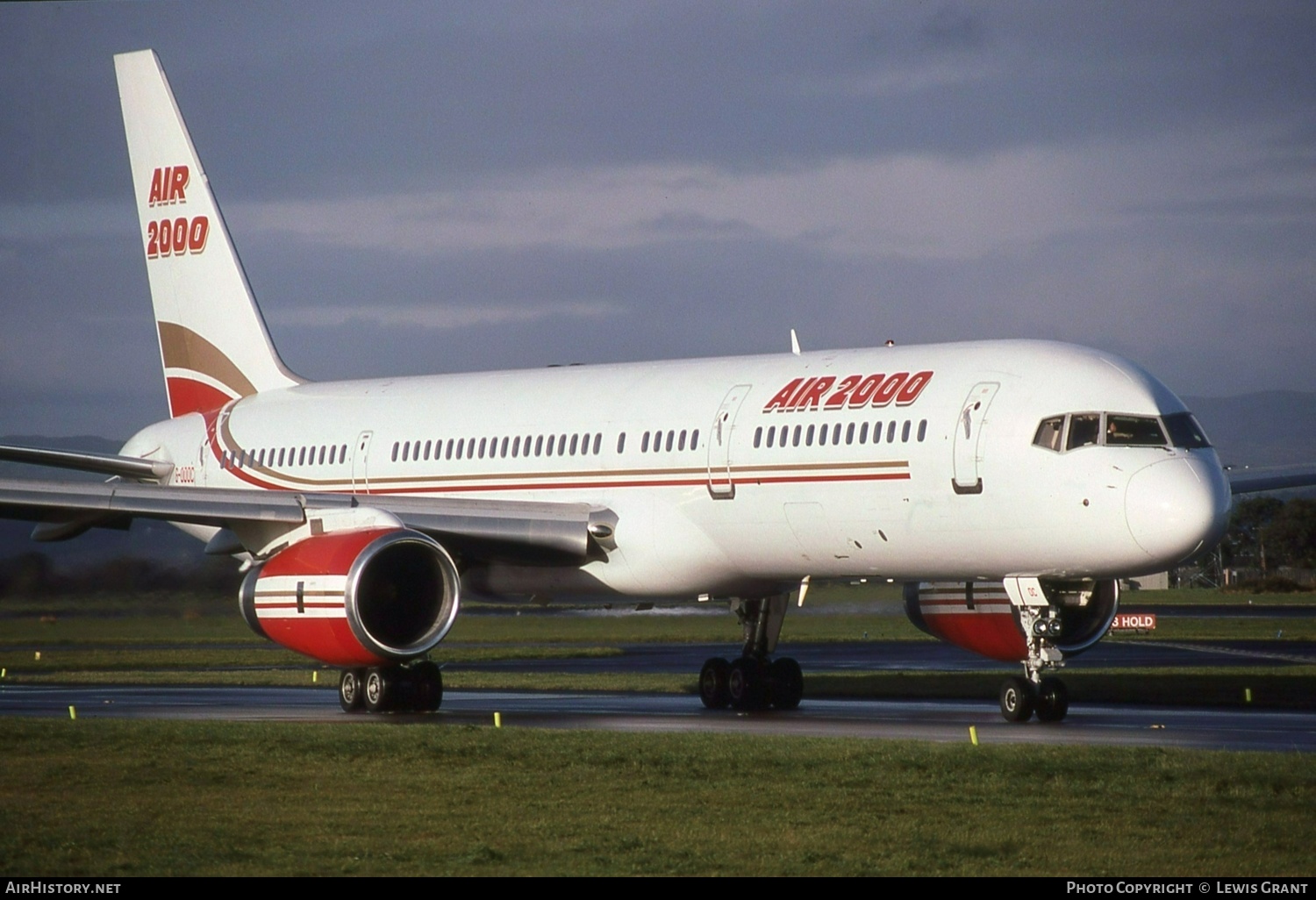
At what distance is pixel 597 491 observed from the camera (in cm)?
2677

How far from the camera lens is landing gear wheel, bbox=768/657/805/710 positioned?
88.5 ft

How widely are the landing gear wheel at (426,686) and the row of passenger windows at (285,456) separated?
5692 millimetres

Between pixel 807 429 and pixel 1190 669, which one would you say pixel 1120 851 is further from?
pixel 1190 669

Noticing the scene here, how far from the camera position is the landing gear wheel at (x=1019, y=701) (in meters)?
22.6

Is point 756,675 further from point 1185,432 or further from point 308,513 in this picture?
point 1185,432

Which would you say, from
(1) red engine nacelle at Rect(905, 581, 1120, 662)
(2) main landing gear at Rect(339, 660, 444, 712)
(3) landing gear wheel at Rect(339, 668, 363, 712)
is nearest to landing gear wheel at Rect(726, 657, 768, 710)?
(1) red engine nacelle at Rect(905, 581, 1120, 662)

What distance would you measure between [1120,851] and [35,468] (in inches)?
1108

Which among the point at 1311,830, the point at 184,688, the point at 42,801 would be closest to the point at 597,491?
the point at 184,688

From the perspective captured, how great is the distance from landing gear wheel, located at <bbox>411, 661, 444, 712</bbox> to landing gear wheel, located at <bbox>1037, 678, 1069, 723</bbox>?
816cm

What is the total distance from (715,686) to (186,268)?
1424 centimetres

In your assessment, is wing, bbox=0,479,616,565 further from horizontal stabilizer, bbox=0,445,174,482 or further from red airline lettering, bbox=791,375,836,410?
red airline lettering, bbox=791,375,836,410

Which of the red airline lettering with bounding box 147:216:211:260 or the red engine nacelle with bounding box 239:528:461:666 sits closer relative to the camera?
the red engine nacelle with bounding box 239:528:461:666

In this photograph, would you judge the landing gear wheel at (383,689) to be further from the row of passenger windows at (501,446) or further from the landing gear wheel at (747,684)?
the landing gear wheel at (747,684)

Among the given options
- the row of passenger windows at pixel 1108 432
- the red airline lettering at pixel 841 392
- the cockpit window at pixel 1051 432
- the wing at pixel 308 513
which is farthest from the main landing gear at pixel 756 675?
the row of passenger windows at pixel 1108 432
